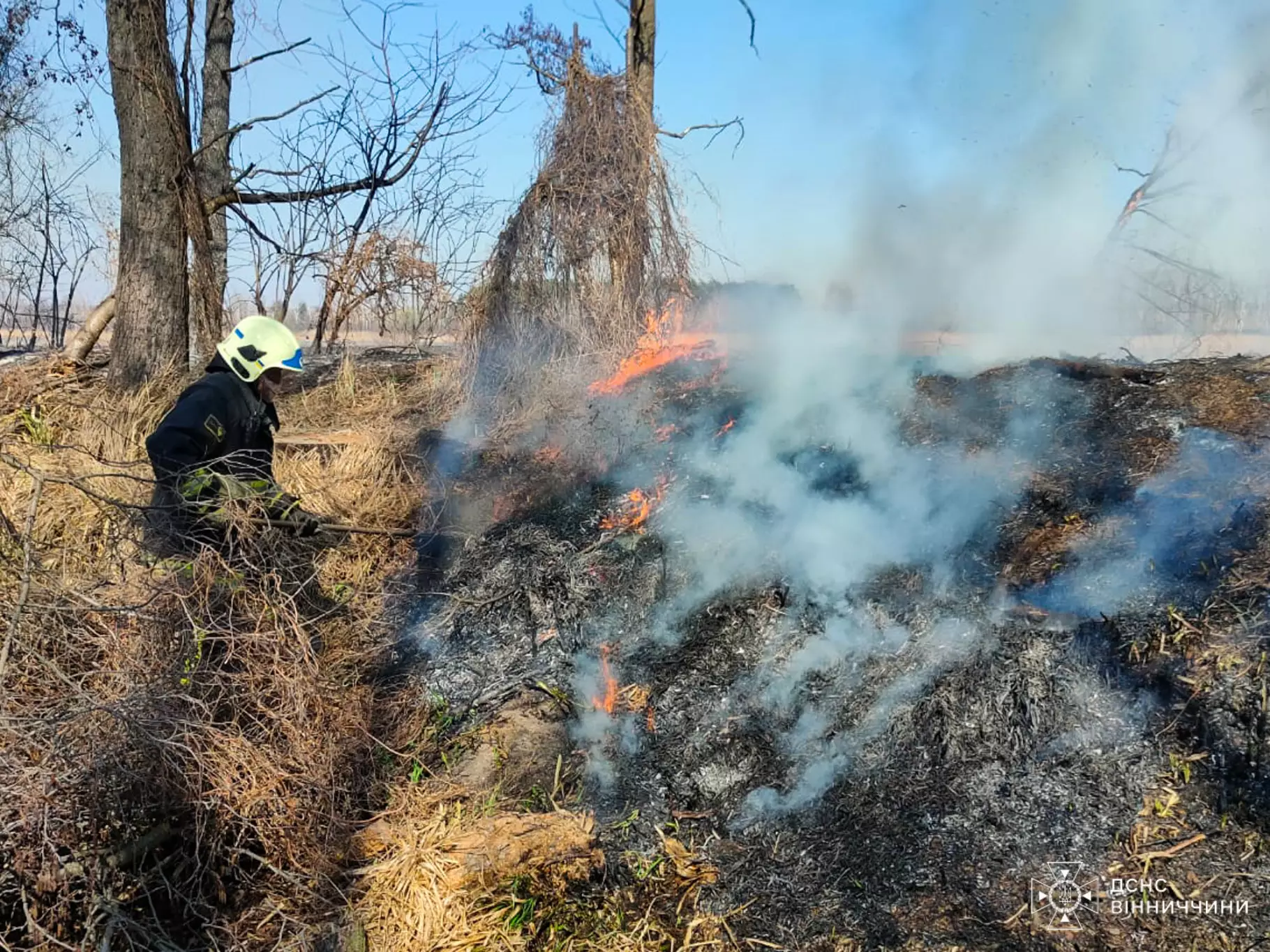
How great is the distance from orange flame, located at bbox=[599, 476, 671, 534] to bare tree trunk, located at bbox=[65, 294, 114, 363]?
6.05 meters

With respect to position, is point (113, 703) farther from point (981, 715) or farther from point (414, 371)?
point (414, 371)

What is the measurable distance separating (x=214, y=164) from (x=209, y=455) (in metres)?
7.19

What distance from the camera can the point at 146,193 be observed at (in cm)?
785

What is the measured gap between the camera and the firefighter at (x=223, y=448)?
3770 millimetres

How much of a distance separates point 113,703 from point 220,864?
0.94m

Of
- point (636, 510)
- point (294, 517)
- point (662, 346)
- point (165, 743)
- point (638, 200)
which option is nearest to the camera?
point (165, 743)

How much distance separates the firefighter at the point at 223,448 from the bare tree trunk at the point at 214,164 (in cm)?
434

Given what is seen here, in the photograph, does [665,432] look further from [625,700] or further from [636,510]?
[625,700]

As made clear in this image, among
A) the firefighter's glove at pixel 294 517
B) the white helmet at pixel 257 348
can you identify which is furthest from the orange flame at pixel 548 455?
the firefighter's glove at pixel 294 517

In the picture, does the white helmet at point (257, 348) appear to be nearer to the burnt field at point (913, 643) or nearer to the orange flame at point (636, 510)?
the burnt field at point (913, 643)

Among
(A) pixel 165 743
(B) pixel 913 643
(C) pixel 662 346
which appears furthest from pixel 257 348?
(C) pixel 662 346

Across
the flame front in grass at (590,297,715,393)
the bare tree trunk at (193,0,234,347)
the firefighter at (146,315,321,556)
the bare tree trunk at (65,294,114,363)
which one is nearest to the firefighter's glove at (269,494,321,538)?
the firefighter at (146,315,321,556)

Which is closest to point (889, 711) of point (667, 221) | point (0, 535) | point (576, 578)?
point (576, 578)

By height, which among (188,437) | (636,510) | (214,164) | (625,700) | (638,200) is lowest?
(625,700)
